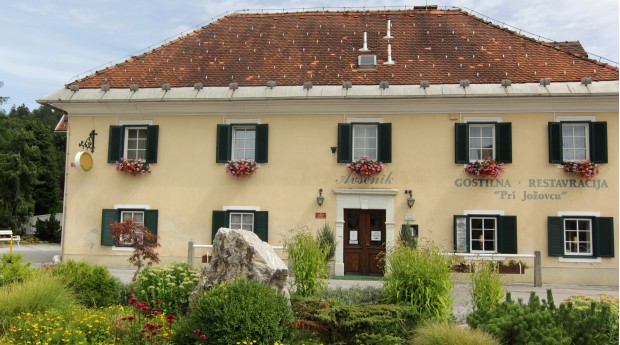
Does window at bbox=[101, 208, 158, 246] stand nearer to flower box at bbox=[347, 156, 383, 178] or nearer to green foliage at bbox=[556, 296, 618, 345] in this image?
flower box at bbox=[347, 156, 383, 178]

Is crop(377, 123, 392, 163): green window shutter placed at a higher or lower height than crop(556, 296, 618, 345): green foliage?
higher

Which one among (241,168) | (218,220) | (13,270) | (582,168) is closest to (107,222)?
(218,220)

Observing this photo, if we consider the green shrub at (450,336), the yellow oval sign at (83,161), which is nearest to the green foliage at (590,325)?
the green shrub at (450,336)

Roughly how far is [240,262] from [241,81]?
32.8ft

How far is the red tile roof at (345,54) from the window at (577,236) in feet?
13.4

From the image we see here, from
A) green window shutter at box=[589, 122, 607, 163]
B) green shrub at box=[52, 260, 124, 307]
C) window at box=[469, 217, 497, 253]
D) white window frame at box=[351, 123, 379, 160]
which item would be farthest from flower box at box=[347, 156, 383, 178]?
green shrub at box=[52, 260, 124, 307]

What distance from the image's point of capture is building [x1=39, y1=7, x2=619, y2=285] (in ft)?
50.4

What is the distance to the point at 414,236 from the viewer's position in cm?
1556

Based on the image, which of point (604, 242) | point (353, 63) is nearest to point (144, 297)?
point (353, 63)

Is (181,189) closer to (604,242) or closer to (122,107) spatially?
(122,107)

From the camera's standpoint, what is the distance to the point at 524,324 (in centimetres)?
631

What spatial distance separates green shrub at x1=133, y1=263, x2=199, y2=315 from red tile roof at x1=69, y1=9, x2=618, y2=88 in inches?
346

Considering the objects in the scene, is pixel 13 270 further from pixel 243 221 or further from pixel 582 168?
pixel 582 168

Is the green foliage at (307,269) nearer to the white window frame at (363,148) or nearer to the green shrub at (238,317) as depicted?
the green shrub at (238,317)
